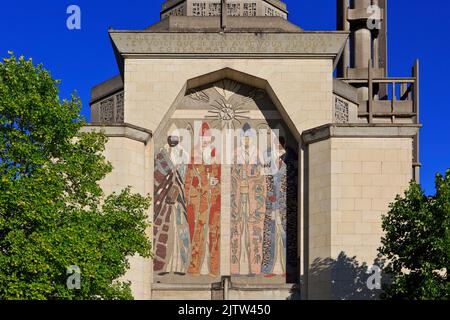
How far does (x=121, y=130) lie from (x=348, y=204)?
25.6 feet

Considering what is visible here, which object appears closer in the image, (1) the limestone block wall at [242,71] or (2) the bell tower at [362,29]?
(1) the limestone block wall at [242,71]

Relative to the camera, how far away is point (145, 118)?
30.2 m

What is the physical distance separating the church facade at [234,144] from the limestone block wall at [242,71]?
0.11 ft

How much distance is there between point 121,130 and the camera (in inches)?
1138

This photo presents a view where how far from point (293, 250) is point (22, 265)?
11746mm

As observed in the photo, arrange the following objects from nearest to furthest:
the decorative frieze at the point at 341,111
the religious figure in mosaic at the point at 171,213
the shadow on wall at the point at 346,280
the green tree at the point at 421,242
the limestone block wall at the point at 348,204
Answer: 1. the green tree at the point at 421,242
2. the shadow on wall at the point at 346,280
3. the limestone block wall at the point at 348,204
4. the religious figure in mosaic at the point at 171,213
5. the decorative frieze at the point at 341,111

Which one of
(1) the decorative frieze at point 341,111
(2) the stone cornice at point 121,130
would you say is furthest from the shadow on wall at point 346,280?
(2) the stone cornice at point 121,130

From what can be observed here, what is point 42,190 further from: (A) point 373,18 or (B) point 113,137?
(A) point 373,18

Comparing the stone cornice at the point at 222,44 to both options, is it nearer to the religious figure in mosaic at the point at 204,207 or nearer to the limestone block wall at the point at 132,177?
the religious figure in mosaic at the point at 204,207

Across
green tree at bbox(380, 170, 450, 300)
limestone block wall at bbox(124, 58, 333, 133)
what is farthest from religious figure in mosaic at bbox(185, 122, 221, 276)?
green tree at bbox(380, 170, 450, 300)

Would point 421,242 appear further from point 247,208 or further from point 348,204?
point 247,208

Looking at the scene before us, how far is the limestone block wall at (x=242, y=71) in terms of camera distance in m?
30.2

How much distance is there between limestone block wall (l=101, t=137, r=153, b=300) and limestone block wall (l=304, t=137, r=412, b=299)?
5349 mm
